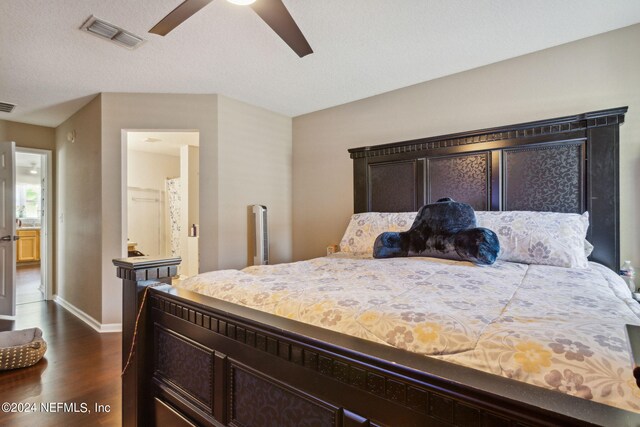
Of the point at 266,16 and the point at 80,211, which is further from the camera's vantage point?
the point at 80,211

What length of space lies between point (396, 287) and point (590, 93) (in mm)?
2406

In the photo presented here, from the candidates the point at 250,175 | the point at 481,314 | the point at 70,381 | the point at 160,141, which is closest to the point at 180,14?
the point at 481,314

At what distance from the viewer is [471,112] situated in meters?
2.95

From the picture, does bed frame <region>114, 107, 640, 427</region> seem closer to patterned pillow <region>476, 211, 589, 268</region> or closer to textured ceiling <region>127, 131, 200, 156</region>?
patterned pillow <region>476, 211, 589, 268</region>

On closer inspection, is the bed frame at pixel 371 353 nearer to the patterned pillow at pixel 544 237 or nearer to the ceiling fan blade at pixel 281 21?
the patterned pillow at pixel 544 237

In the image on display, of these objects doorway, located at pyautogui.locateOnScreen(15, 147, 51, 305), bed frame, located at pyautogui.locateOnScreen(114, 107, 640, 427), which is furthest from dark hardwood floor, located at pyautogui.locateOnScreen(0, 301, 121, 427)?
doorway, located at pyautogui.locateOnScreen(15, 147, 51, 305)

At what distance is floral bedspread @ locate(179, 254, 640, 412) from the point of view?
0.63 m

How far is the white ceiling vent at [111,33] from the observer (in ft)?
6.98

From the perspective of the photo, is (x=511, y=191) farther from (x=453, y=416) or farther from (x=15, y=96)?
(x=15, y=96)

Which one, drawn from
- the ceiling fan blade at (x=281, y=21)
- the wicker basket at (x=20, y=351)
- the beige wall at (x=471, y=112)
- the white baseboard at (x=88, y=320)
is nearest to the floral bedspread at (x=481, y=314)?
the ceiling fan blade at (x=281, y=21)

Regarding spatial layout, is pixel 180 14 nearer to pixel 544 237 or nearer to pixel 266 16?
pixel 266 16

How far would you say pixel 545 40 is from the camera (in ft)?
8.05

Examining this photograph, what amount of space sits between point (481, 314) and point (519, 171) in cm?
210

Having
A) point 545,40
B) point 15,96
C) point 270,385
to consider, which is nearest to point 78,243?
point 15,96
